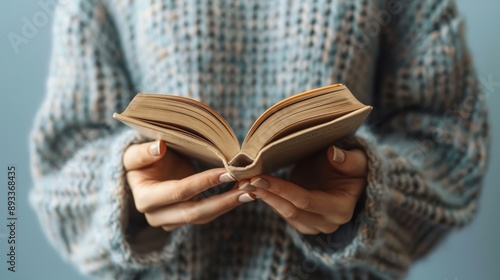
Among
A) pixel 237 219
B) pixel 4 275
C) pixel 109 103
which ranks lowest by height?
pixel 4 275

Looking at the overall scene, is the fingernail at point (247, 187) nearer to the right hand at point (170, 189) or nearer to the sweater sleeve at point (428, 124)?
the right hand at point (170, 189)

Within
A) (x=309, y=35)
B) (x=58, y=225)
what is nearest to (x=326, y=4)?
(x=309, y=35)

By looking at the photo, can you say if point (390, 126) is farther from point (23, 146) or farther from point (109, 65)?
point (23, 146)

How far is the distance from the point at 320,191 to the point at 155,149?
0.20 meters

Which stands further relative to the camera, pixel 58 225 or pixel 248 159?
pixel 58 225

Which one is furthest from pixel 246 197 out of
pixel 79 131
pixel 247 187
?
pixel 79 131

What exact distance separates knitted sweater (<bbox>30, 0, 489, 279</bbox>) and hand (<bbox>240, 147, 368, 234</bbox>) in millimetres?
45

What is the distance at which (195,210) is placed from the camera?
0.62m

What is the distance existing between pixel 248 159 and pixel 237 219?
0.94ft

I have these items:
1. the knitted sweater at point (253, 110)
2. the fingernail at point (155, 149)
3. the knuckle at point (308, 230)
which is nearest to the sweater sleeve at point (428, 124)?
the knitted sweater at point (253, 110)

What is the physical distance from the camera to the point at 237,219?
776mm

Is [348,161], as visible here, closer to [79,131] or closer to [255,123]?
[255,123]

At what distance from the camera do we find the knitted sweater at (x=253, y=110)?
741 millimetres

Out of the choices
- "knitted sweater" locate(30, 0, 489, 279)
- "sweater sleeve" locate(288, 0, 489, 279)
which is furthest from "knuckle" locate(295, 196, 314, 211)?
"sweater sleeve" locate(288, 0, 489, 279)
